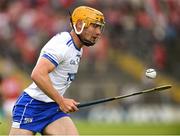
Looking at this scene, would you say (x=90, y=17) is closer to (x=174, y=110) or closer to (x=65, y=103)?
(x=65, y=103)

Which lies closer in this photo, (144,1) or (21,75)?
(21,75)

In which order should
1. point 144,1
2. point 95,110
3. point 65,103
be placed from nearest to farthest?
1. point 65,103
2. point 95,110
3. point 144,1

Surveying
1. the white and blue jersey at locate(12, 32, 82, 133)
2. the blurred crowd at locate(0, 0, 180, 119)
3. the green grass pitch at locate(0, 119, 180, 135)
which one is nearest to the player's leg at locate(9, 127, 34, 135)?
the white and blue jersey at locate(12, 32, 82, 133)

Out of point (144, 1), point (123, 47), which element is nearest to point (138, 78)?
point (123, 47)

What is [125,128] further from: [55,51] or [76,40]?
[55,51]

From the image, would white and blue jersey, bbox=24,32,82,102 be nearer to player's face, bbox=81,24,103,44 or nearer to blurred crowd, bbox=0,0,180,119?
player's face, bbox=81,24,103,44

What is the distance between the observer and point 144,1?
19922 millimetres

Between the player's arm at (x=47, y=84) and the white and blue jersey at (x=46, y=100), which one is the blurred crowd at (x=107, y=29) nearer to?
the white and blue jersey at (x=46, y=100)

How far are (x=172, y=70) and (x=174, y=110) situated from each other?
1.13 meters

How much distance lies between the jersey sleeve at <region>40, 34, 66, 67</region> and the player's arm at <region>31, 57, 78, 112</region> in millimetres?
70

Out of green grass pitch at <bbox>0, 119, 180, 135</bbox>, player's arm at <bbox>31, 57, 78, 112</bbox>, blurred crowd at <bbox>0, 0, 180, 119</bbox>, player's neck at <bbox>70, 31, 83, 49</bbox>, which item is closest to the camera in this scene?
player's arm at <bbox>31, 57, 78, 112</bbox>

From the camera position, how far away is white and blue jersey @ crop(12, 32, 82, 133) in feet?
27.0

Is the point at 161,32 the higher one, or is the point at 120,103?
the point at 161,32

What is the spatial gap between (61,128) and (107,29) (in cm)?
1119
